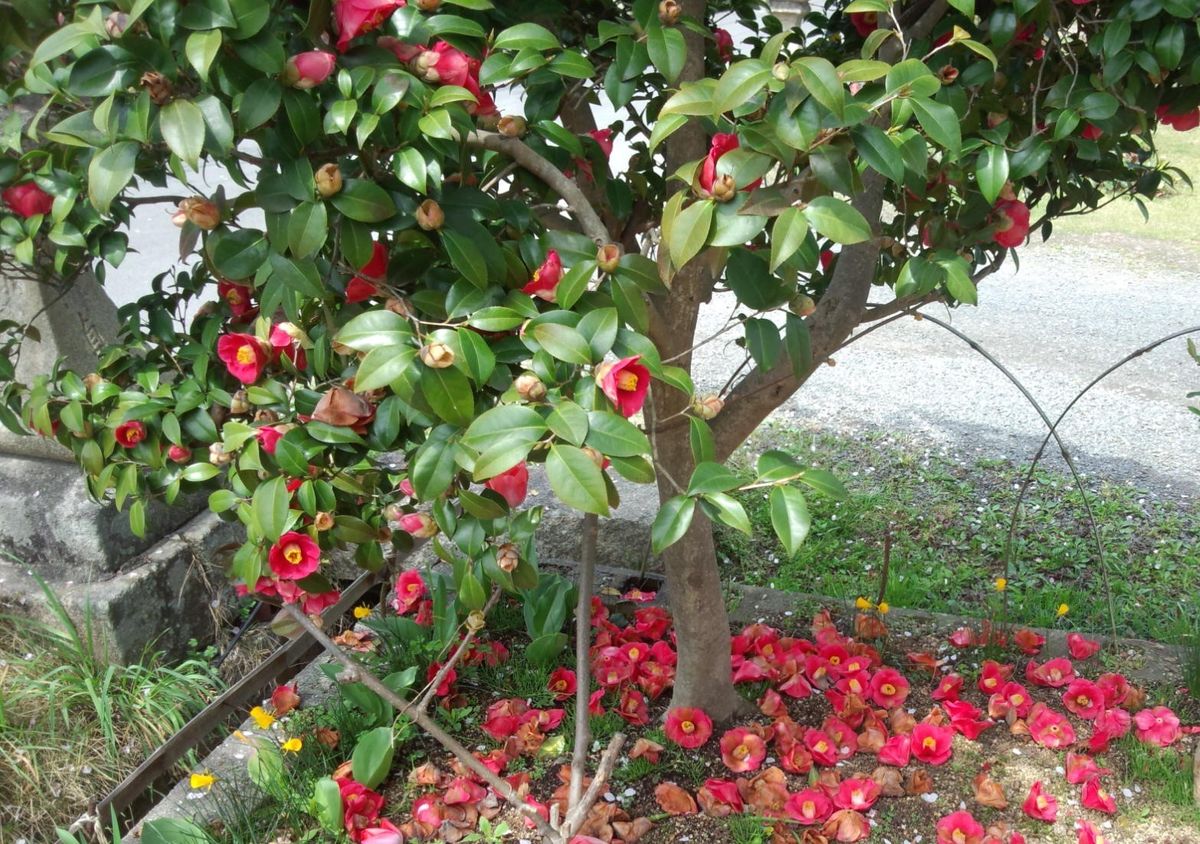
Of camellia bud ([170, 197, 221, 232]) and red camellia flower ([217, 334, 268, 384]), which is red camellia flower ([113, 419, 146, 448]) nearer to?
red camellia flower ([217, 334, 268, 384])

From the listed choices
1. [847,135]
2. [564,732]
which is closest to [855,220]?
Answer: [847,135]

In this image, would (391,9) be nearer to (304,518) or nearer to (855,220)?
(855,220)

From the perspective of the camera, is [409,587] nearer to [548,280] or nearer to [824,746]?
[824,746]

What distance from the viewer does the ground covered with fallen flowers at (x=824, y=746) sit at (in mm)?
1569

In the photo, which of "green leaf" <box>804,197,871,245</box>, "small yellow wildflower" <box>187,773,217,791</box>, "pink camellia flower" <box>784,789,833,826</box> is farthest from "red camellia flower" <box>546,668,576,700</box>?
"green leaf" <box>804,197,871,245</box>

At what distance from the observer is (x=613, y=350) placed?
95cm

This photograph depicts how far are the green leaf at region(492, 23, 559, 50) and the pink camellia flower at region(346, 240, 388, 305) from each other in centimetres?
24

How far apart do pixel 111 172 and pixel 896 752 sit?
139 centimetres

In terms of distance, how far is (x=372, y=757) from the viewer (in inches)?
63.9

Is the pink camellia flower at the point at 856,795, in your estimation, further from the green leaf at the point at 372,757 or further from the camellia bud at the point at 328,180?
the camellia bud at the point at 328,180

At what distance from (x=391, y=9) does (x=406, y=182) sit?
17 cm

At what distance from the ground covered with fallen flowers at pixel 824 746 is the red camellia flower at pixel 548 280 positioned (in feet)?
2.92

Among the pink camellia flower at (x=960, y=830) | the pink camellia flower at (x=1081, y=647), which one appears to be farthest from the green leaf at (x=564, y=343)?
the pink camellia flower at (x=1081, y=647)

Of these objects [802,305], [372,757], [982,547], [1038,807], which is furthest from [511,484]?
[982,547]
